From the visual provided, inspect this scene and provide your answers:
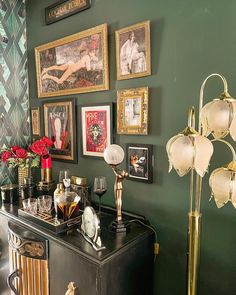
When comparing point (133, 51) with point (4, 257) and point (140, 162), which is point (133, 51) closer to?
point (140, 162)

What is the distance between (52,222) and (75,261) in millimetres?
303

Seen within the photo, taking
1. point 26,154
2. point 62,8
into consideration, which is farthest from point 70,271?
point 62,8

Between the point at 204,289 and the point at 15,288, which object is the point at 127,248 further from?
the point at 15,288

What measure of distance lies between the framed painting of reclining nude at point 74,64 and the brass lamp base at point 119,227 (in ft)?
2.92

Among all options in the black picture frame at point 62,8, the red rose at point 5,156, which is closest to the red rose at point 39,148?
the red rose at point 5,156

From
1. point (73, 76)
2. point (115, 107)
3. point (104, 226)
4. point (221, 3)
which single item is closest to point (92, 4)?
point (73, 76)

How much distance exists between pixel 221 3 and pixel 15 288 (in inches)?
79.9

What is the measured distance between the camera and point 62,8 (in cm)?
181

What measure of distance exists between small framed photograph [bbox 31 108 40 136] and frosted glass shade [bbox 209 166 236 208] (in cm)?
171

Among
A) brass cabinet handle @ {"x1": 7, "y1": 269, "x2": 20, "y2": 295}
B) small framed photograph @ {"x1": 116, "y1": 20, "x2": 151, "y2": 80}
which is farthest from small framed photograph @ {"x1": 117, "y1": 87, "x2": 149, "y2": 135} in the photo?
brass cabinet handle @ {"x1": 7, "y1": 269, "x2": 20, "y2": 295}

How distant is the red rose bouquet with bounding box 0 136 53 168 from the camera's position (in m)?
1.85

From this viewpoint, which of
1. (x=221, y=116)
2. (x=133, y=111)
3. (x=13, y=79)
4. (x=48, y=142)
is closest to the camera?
(x=221, y=116)

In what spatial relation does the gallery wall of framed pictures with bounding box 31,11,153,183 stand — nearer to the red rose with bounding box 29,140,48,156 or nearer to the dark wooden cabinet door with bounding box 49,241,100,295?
the red rose with bounding box 29,140,48,156

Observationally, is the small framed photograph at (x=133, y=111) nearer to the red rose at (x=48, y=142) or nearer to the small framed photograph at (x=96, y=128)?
the small framed photograph at (x=96, y=128)
